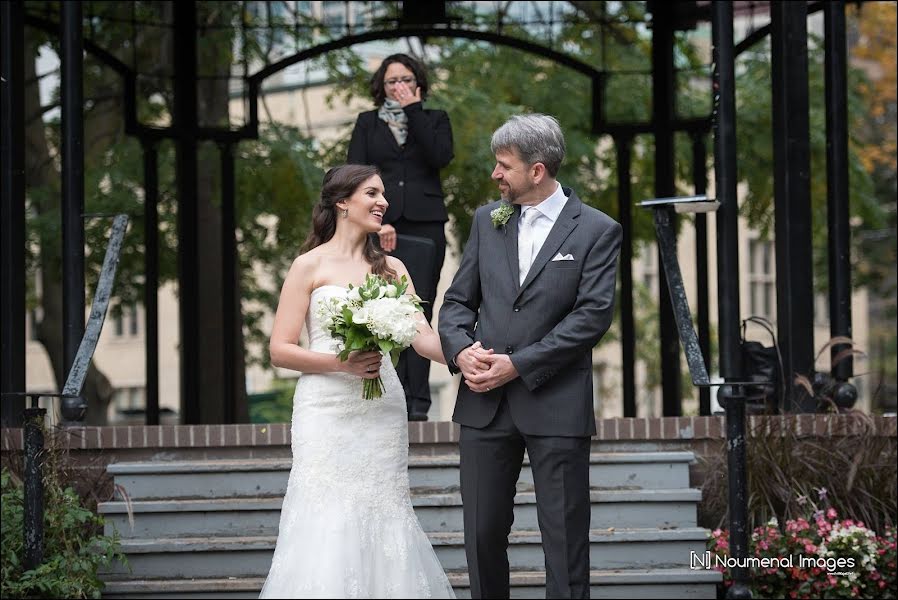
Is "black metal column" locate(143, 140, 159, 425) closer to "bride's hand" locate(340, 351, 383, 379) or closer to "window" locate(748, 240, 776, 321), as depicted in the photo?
"bride's hand" locate(340, 351, 383, 379)

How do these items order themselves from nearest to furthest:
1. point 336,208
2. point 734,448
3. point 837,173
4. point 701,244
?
point 336,208
point 734,448
point 837,173
point 701,244

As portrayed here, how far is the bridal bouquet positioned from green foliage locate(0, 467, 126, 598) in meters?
2.25

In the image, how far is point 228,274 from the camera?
12500mm

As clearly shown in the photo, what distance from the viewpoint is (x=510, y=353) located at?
5.52 meters

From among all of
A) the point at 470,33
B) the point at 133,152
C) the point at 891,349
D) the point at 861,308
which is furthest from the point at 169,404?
the point at 470,33

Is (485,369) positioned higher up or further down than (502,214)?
further down

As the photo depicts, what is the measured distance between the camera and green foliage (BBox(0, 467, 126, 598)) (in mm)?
7043

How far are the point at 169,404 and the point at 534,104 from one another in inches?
1370

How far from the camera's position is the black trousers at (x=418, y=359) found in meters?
8.29

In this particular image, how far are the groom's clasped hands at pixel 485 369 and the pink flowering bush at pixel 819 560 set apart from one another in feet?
8.13

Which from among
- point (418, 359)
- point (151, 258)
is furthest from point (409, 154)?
point (151, 258)

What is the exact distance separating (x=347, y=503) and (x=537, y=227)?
130cm

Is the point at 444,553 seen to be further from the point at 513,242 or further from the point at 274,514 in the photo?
the point at 513,242

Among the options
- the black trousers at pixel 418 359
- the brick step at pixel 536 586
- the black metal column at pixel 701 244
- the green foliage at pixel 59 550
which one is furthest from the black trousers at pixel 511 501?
the black metal column at pixel 701 244
